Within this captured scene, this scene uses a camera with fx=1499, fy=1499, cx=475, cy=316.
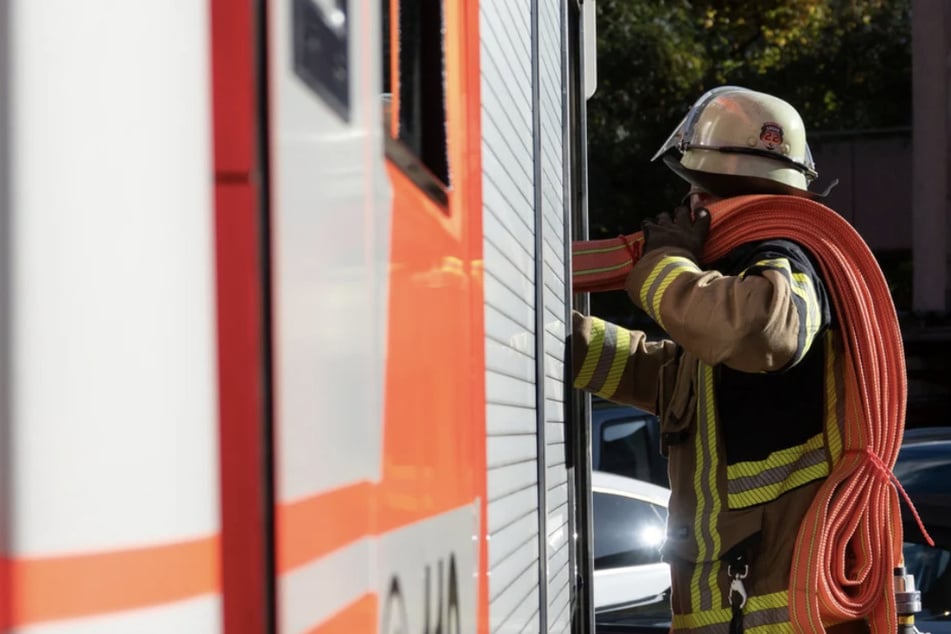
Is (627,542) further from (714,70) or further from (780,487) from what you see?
(714,70)

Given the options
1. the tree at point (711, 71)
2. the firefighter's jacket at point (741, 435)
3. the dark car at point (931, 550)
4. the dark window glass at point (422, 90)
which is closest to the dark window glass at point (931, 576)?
the dark car at point (931, 550)

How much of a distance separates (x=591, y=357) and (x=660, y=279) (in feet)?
1.98

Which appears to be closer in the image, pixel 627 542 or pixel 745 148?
pixel 745 148

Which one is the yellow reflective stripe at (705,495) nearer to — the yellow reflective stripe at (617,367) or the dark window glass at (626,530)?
the yellow reflective stripe at (617,367)

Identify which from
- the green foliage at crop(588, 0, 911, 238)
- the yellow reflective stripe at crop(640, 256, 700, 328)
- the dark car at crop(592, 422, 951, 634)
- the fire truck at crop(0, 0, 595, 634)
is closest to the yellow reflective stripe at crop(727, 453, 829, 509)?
the yellow reflective stripe at crop(640, 256, 700, 328)

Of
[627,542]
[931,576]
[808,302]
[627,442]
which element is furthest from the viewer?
[627,442]

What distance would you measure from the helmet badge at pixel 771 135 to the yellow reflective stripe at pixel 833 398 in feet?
1.62

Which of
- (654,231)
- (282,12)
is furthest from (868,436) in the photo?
(282,12)

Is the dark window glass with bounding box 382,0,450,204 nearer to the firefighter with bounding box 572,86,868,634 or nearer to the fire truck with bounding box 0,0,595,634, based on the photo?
the fire truck with bounding box 0,0,595,634

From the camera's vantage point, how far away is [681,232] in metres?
3.38

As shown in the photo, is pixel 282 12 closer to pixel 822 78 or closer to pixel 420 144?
pixel 420 144

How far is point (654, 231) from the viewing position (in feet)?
11.1

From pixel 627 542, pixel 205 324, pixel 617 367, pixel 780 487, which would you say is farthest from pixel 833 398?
pixel 627 542

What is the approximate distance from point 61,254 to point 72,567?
0.64 ft
